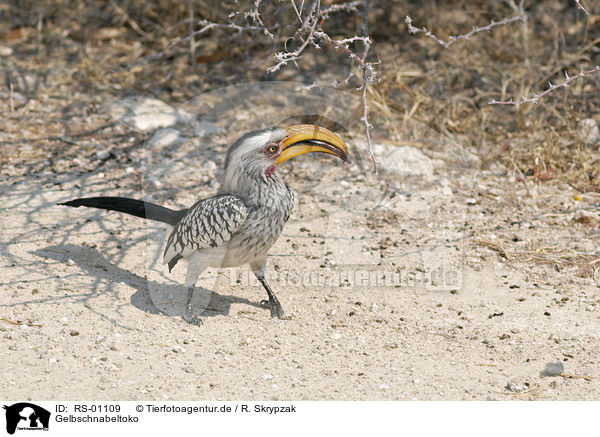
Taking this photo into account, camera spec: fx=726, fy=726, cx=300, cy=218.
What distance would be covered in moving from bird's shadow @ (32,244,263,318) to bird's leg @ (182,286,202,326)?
8 centimetres

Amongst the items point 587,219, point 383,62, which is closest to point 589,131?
point 587,219

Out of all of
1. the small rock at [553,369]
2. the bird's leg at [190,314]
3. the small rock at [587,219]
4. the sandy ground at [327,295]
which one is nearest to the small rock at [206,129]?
the sandy ground at [327,295]

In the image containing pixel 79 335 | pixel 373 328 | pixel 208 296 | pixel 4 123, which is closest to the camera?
pixel 79 335

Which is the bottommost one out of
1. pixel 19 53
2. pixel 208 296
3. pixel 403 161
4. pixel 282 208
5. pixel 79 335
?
pixel 79 335

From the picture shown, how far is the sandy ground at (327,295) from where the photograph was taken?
3.50 meters

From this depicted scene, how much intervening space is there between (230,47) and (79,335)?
439 centimetres

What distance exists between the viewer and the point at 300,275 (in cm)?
469

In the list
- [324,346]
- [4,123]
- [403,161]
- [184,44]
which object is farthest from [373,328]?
[184,44]

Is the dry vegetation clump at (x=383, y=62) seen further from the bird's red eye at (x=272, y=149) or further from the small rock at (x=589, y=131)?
the bird's red eye at (x=272, y=149)

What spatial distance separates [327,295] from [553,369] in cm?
141

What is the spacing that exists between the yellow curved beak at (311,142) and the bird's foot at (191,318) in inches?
40.3

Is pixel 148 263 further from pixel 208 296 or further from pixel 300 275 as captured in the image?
pixel 300 275

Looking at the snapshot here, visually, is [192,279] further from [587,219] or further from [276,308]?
[587,219]

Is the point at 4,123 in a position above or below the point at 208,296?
above
